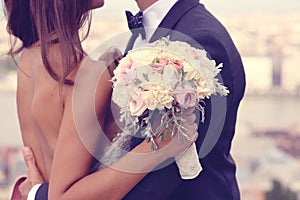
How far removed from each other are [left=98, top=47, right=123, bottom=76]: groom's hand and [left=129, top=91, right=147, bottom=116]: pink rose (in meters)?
0.15

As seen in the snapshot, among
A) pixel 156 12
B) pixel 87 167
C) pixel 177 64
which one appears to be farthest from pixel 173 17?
pixel 87 167

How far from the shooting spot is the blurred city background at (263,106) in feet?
63.4

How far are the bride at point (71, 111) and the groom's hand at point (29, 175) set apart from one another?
6 cm

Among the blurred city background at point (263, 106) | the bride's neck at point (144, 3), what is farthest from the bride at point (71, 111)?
the blurred city background at point (263, 106)

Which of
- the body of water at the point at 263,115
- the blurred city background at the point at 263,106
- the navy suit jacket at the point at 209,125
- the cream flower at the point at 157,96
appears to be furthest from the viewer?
the body of water at the point at 263,115

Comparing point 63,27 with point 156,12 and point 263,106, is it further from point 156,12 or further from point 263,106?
point 263,106

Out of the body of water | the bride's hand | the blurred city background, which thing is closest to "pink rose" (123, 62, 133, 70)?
the bride's hand

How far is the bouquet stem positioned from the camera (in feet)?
4.03

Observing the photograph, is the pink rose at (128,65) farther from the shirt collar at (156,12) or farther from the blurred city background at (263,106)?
the blurred city background at (263,106)

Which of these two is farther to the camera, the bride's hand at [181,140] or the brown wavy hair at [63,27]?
the brown wavy hair at [63,27]

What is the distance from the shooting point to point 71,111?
127 cm

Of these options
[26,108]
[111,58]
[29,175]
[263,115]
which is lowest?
[263,115]

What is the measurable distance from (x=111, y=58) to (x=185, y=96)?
22 cm

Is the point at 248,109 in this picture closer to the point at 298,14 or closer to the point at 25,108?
the point at 298,14
